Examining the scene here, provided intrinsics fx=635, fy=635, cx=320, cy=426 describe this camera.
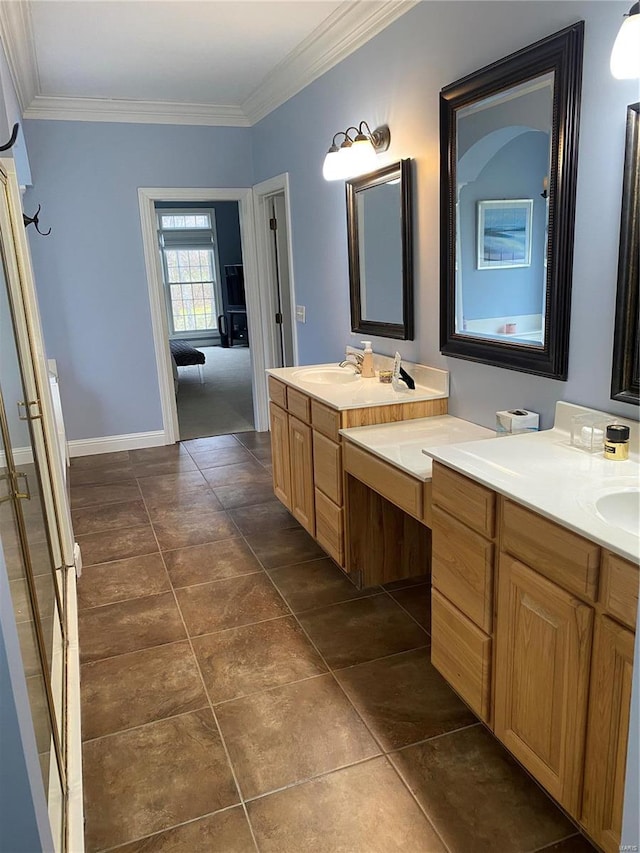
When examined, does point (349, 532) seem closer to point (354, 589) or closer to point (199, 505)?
point (354, 589)

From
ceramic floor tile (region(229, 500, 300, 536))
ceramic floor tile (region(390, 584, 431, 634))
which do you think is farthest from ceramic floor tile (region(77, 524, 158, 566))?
ceramic floor tile (region(390, 584, 431, 634))

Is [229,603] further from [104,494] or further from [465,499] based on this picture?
[104,494]

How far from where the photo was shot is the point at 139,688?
7.39 ft

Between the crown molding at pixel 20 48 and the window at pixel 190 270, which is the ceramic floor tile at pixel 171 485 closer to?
the crown molding at pixel 20 48

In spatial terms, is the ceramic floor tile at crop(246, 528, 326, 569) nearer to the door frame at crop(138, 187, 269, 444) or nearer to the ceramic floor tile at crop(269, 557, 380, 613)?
the ceramic floor tile at crop(269, 557, 380, 613)

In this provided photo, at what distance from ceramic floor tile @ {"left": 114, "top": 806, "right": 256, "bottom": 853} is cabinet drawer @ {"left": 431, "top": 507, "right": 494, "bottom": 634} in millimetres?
839

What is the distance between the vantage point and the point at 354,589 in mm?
2863

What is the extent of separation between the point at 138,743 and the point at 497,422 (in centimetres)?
162

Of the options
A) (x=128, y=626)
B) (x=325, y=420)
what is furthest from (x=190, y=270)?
(x=128, y=626)

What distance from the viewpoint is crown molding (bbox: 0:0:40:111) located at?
9.01 feet

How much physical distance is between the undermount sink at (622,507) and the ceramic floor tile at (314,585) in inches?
56.7

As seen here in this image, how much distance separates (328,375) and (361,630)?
4.84 ft

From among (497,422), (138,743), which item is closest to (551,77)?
(497,422)

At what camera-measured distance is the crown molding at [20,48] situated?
2.75 meters
